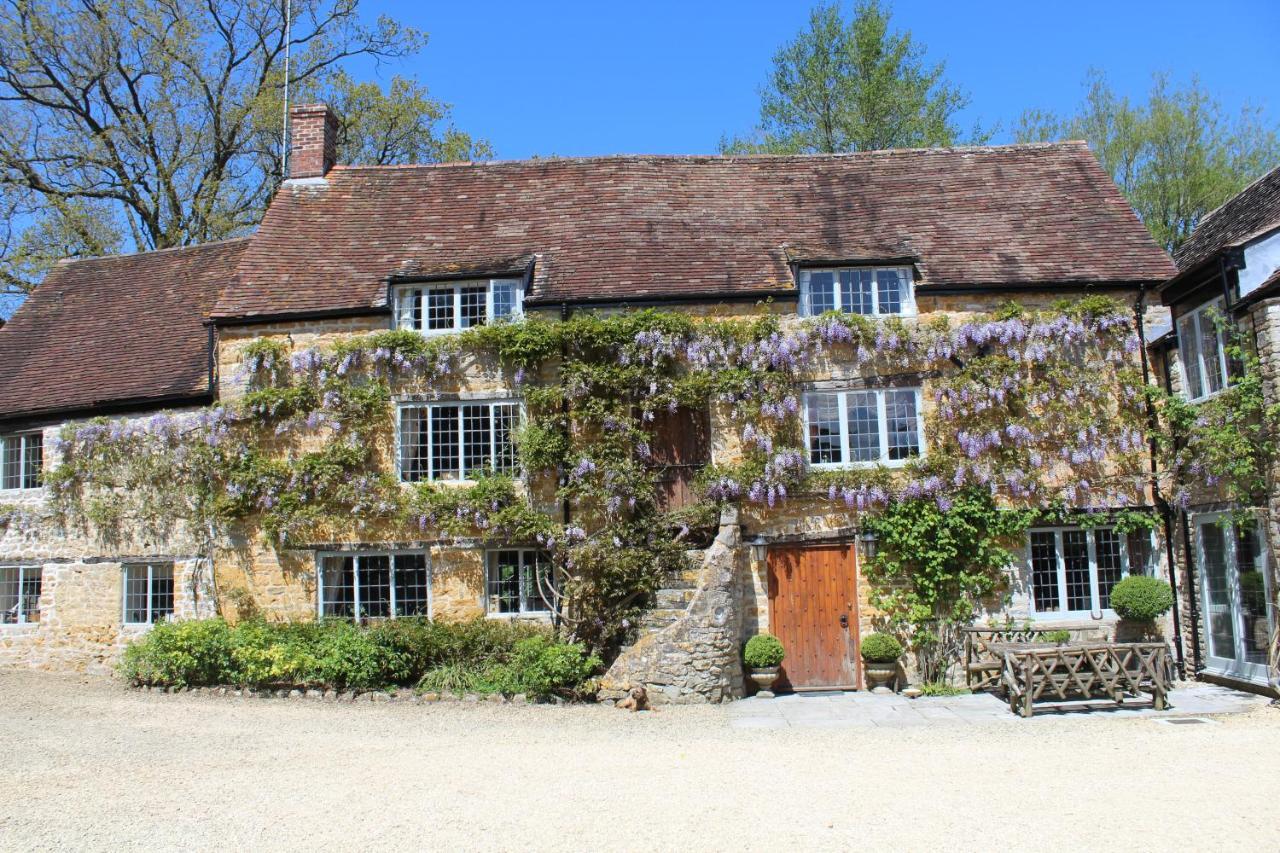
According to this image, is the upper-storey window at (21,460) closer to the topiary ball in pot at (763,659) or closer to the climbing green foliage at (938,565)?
the topiary ball in pot at (763,659)

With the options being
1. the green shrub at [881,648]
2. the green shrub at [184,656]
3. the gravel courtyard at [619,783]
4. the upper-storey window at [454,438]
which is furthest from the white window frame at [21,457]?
the green shrub at [881,648]

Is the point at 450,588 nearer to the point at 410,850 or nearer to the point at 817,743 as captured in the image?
the point at 817,743

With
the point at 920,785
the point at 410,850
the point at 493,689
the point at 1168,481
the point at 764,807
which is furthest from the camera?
the point at 1168,481

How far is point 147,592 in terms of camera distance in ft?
54.7

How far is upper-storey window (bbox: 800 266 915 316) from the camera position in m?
16.1

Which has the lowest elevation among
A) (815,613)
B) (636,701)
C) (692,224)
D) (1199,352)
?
(636,701)

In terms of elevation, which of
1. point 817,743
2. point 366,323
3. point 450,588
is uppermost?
point 366,323

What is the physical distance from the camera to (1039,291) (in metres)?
15.9

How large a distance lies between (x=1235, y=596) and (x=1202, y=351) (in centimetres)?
344

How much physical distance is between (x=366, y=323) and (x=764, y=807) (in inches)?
Result: 421

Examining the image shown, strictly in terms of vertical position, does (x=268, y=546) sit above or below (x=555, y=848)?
above

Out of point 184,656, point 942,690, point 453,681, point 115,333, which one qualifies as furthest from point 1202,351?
point 115,333

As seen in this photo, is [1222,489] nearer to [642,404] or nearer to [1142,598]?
[1142,598]

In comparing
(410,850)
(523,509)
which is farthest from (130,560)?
(410,850)
